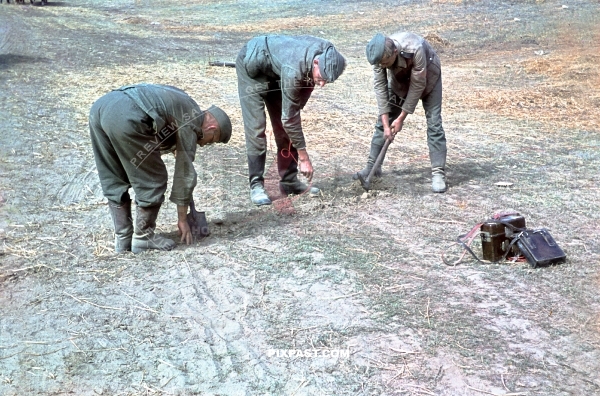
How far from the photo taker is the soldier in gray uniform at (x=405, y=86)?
5789mm

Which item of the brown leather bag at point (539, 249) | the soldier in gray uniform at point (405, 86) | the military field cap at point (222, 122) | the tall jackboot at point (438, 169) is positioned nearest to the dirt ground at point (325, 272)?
the brown leather bag at point (539, 249)

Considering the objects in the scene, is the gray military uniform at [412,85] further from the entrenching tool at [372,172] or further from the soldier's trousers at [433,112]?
the entrenching tool at [372,172]

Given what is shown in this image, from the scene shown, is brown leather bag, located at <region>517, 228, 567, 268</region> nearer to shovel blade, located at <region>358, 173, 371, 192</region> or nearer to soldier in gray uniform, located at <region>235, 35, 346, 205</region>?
soldier in gray uniform, located at <region>235, 35, 346, 205</region>

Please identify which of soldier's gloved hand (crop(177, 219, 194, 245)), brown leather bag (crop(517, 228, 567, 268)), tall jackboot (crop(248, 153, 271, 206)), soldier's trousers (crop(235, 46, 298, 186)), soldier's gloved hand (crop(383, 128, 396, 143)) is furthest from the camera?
soldier's gloved hand (crop(383, 128, 396, 143))

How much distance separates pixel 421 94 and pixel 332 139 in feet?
7.53

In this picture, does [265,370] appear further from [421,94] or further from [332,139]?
[332,139]

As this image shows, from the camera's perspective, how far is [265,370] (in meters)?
3.61

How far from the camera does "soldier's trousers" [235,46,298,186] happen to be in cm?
577

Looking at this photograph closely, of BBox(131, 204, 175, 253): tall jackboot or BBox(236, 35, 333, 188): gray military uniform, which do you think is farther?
BBox(236, 35, 333, 188): gray military uniform

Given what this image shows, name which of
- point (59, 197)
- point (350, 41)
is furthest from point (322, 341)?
point (350, 41)

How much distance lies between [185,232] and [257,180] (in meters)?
1.22

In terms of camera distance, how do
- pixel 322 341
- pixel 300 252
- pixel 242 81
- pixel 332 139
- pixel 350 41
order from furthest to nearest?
pixel 350 41 → pixel 332 139 → pixel 242 81 → pixel 300 252 → pixel 322 341

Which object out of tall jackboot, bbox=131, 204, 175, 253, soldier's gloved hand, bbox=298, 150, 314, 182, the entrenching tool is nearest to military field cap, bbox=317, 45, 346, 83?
soldier's gloved hand, bbox=298, 150, 314, 182

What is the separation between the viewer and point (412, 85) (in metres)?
5.99
